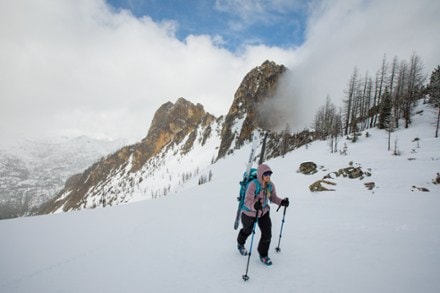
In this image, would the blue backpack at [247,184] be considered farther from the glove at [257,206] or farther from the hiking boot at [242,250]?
the hiking boot at [242,250]

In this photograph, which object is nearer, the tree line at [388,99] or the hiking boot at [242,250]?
the hiking boot at [242,250]

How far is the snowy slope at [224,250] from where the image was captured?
4473 mm

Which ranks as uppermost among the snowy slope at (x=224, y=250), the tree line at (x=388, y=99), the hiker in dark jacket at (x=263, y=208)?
the tree line at (x=388, y=99)

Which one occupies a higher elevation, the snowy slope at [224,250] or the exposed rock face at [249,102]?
the exposed rock face at [249,102]

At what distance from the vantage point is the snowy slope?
176 inches

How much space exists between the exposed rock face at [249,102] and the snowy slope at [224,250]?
8235 centimetres

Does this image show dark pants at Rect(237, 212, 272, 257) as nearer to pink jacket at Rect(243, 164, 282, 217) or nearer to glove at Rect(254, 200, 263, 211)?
pink jacket at Rect(243, 164, 282, 217)

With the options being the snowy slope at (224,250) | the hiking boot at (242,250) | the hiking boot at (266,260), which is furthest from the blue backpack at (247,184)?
the snowy slope at (224,250)

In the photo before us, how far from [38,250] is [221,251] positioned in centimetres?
576

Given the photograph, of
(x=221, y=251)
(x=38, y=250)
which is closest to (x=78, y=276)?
(x=38, y=250)

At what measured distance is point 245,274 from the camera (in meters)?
4.60

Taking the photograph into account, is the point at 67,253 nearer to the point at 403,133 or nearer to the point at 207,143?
the point at 403,133

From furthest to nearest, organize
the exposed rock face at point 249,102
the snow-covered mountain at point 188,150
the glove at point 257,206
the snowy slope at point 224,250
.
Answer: the snow-covered mountain at point 188,150 < the exposed rock face at point 249,102 < the glove at point 257,206 < the snowy slope at point 224,250

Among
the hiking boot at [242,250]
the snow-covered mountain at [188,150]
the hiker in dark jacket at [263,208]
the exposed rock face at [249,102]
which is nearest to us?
the hiker in dark jacket at [263,208]
